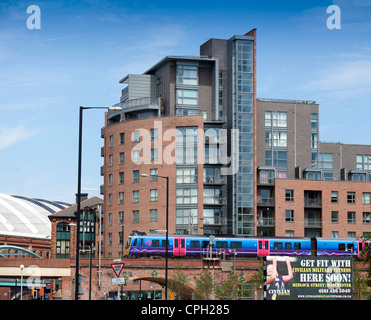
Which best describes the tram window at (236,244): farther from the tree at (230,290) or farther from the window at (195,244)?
the tree at (230,290)

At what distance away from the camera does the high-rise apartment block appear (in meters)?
109

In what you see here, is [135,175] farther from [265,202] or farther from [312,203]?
[312,203]

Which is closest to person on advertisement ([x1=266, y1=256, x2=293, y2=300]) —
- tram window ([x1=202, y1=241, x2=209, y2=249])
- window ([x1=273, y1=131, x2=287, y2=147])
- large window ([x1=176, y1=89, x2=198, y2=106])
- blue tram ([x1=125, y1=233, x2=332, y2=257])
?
blue tram ([x1=125, y1=233, x2=332, y2=257])

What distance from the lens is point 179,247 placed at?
8812 centimetres

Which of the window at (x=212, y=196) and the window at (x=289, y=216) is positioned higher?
the window at (x=212, y=196)

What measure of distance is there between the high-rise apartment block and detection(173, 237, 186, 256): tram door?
50.9 ft

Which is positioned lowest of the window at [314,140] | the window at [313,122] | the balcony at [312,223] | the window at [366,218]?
the balcony at [312,223]

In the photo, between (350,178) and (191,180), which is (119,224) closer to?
(191,180)

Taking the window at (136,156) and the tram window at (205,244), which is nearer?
the tram window at (205,244)

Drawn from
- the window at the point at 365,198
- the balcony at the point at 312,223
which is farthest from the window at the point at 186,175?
the window at the point at 365,198

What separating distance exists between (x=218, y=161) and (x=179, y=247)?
2653 centimetres

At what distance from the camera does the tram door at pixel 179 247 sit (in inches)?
3465

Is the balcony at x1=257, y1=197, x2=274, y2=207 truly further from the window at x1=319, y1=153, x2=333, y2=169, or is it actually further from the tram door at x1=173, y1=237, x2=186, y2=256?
the tram door at x1=173, y1=237, x2=186, y2=256

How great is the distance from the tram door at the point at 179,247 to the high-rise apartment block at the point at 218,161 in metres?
15.5
